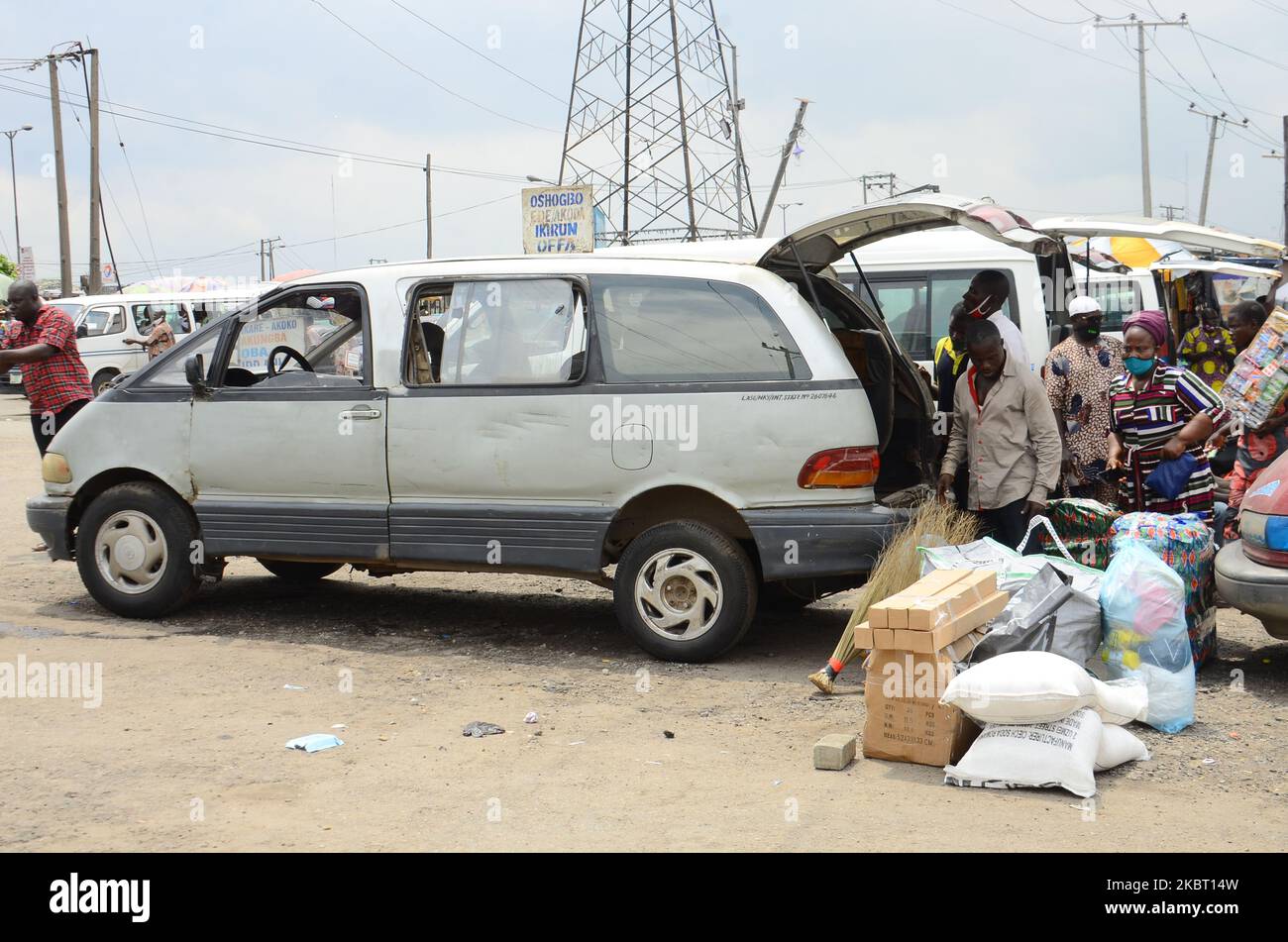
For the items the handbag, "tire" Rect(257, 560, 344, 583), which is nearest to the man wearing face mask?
the handbag

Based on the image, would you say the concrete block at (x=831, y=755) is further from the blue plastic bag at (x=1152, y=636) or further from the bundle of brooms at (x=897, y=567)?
the blue plastic bag at (x=1152, y=636)

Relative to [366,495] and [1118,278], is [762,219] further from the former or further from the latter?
[366,495]

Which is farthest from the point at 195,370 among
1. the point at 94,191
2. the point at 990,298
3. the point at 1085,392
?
the point at 94,191

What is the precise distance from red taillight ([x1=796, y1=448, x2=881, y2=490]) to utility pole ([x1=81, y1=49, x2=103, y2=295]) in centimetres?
2938

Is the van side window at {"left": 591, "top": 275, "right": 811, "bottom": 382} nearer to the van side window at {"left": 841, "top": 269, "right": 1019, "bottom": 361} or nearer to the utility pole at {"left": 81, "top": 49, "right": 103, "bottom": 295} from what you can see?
the van side window at {"left": 841, "top": 269, "right": 1019, "bottom": 361}

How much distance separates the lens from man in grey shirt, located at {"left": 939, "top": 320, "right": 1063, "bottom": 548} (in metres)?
6.38

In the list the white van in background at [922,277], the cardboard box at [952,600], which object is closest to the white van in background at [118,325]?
the white van in background at [922,277]

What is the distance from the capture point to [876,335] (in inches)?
264

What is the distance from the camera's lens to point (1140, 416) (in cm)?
688

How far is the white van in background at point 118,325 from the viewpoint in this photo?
2402 centimetres

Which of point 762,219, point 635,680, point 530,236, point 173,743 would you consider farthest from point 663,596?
point 762,219
